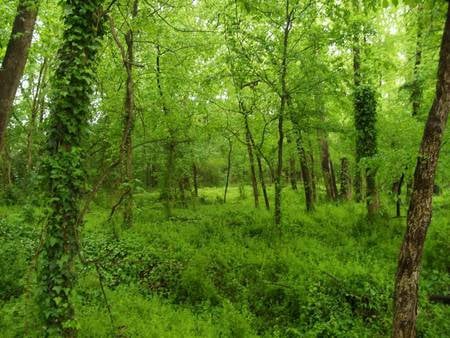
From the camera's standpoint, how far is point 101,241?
10898mm

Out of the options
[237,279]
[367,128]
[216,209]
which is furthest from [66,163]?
[216,209]

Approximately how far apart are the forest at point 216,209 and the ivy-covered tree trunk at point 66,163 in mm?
24

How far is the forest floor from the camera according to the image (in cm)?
702

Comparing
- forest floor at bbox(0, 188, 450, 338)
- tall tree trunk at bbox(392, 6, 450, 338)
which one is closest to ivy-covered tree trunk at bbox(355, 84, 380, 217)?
forest floor at bbox(0, 188, 450, 338)

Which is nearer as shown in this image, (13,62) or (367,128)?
(13,62)

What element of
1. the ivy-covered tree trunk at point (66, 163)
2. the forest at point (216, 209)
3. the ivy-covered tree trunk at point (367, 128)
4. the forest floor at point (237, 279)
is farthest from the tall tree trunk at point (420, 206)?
the ivy-covered tree trunk at point (367, 128)

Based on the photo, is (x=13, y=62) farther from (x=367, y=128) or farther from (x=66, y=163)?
(x=367, y=128)

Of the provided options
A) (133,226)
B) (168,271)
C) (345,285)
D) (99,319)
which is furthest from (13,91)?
(345,285)

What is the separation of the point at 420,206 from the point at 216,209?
38.9 ft

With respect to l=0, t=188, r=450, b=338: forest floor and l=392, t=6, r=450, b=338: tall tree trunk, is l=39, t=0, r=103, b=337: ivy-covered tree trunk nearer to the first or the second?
l=0, t=188, r=450, b=338: forest floor

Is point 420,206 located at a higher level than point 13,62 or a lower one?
lower

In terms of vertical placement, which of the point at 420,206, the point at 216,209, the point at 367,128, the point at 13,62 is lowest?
the point at 216,209

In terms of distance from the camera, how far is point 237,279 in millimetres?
9156

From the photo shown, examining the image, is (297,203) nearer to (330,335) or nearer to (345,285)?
(345,285)
